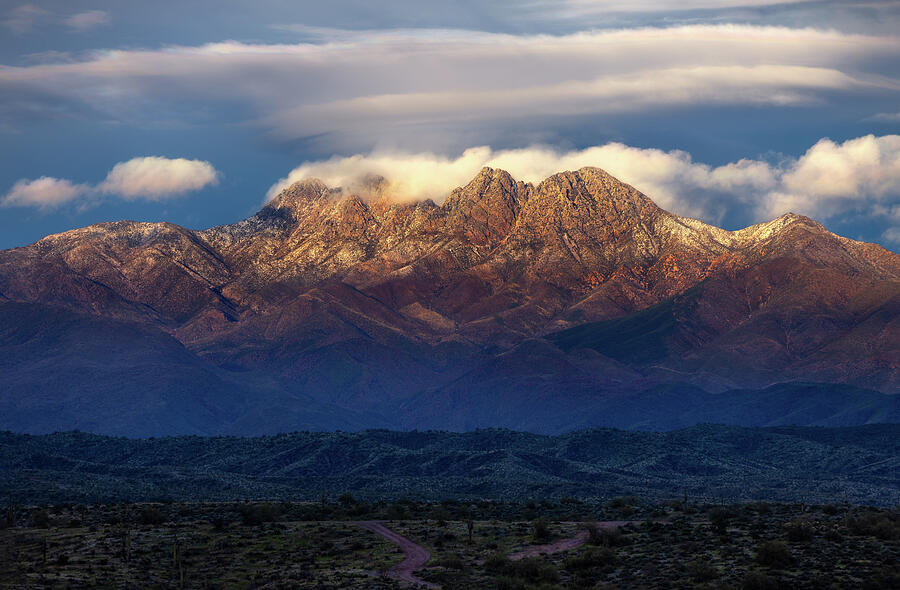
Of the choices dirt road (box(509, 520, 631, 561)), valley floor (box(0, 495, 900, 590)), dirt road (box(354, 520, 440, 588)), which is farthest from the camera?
dirt road (box(509, 520, 631, 561))

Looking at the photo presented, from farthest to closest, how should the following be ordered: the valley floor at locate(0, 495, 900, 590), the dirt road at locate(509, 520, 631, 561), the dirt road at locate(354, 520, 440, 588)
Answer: the dirt road at locate(509, 520, 631, 561)
the dirt road at locate(354, 520, 440, 588)
the valley floor at locate(0, 495, 900, 590)

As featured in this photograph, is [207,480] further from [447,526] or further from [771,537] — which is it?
[771,537]

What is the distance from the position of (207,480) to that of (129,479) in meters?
11.3

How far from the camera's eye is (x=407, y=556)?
84.8 metres

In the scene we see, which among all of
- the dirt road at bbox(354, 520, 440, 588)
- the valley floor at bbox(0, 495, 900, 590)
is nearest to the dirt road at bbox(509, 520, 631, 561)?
the valley floor at bbox(0, 495, 900, 590)

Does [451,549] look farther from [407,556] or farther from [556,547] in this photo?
[556,547]

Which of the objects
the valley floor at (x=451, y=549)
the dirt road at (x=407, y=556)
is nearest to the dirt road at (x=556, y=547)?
the valley floor at (x=451, y=549)

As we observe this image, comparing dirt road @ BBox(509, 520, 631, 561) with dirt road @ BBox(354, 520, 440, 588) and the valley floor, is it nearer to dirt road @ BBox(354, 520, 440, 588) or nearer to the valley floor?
the valley floor

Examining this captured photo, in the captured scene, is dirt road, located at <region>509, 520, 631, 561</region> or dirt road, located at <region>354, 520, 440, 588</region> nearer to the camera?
dirt road, located at <region>354, 520, 440, 588</region>

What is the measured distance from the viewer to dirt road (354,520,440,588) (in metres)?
77.0

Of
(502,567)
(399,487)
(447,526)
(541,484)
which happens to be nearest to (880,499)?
(541,484)

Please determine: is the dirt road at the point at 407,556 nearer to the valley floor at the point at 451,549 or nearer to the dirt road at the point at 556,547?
the valley floor at the point at 451,549

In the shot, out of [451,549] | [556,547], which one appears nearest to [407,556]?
[451,549]

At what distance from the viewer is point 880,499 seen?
7082 inches
